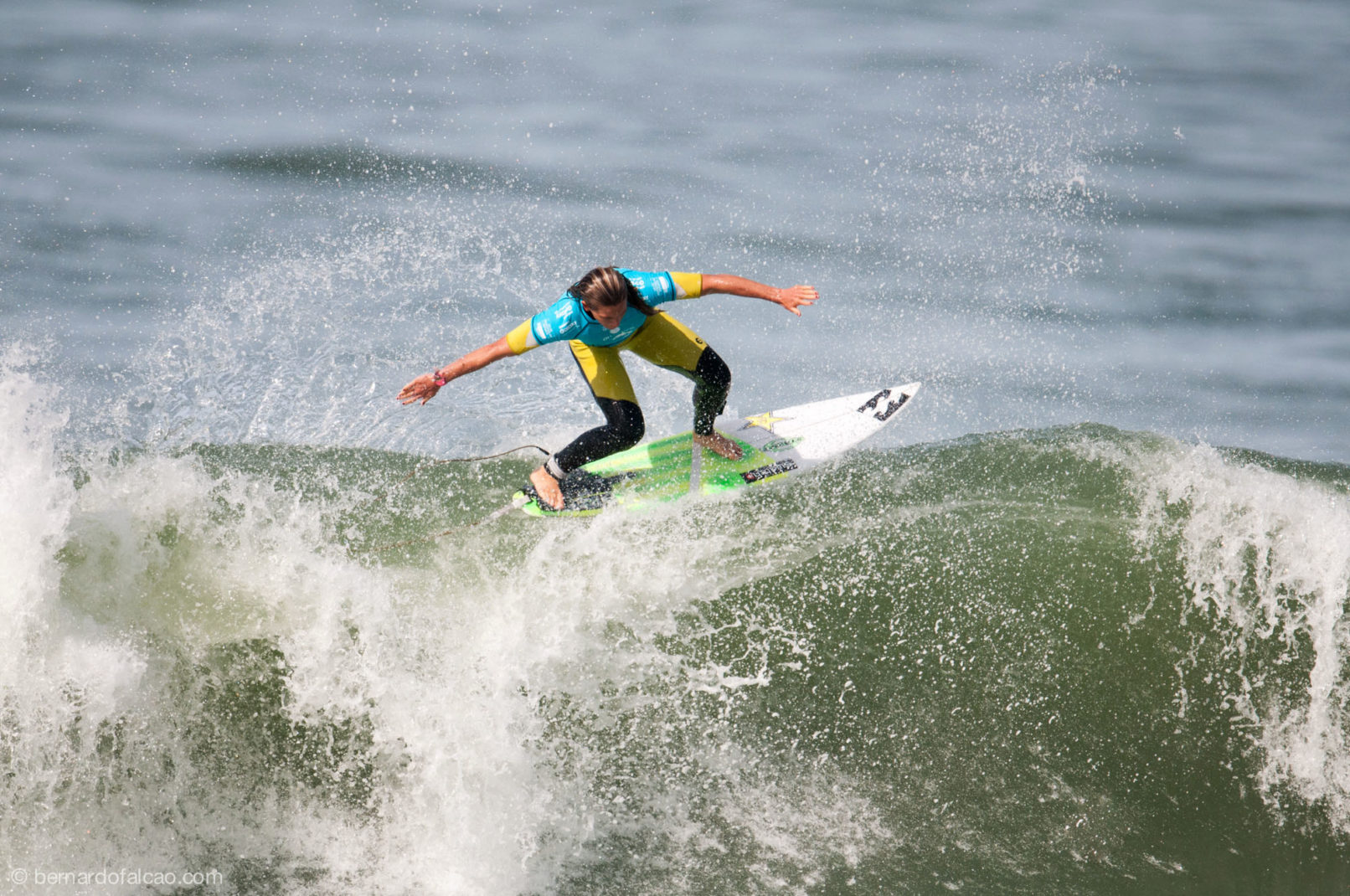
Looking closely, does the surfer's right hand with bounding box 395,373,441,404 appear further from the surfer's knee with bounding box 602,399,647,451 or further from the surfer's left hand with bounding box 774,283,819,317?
the surfer's left hand with bounding box 774,283,819,317

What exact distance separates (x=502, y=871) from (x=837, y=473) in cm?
273

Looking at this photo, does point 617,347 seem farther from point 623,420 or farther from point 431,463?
point 431,463

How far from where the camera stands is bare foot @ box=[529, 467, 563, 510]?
508 cm

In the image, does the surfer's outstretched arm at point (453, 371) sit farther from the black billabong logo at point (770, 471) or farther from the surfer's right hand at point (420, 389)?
the black billabong logo at point (770, 471)

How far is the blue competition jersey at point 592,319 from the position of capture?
4.32m

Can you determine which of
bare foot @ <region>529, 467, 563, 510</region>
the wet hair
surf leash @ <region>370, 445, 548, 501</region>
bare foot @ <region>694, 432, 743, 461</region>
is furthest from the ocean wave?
the wet hair

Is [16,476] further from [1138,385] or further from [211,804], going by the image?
[1138,385]

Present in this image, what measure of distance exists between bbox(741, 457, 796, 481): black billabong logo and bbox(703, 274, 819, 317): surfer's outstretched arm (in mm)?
1031

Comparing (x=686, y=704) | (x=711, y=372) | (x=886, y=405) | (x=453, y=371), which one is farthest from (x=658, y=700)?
(x=886, y=405)

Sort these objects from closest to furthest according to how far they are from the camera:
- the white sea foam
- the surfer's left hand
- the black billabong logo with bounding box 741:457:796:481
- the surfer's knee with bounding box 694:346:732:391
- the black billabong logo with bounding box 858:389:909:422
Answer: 1. the white sea foam
2. the surfer's left hand
3. the surfer's knee with bounding box 694:346:732:391
4. the black billabong logo with bounding box 741:457:796:481
5. the black billabong logo with bounding box 858:389:909:422

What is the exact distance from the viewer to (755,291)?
15.0 ft

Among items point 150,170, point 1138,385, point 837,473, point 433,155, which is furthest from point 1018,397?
point 150,170

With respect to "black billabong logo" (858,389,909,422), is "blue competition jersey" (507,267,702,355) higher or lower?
higher

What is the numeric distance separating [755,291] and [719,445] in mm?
1094
